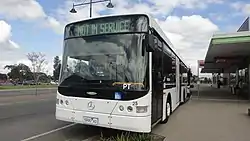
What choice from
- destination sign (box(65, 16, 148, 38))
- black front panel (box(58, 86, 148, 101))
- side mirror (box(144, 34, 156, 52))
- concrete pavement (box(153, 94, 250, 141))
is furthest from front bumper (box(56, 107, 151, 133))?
destination sign (box(65, 16, 148, 38))

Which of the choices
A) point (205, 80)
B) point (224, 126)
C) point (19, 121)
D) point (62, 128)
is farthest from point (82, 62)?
point (205, 80)

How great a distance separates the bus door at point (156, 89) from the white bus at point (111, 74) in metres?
0.03

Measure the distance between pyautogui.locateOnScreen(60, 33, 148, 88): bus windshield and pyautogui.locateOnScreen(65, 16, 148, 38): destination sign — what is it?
0.48 ft

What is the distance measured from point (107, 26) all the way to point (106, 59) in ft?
3.09

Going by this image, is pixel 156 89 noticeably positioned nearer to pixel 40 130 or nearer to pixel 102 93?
pixel 102 93

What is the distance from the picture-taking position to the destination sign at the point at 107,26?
7344 millimetres

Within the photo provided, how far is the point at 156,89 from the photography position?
26.5ft

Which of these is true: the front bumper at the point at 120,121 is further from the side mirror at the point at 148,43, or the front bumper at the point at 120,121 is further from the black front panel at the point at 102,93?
the side mirror at the point at 148,43

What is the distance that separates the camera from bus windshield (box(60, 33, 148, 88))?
23.4 feet

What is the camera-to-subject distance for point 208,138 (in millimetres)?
8180

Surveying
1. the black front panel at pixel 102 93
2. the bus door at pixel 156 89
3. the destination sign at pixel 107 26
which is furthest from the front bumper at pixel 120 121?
the destination sign at pixel 107 26

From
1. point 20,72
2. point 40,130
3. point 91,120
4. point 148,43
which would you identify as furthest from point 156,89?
point 20,72

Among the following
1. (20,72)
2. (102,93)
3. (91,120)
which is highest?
(20,72)

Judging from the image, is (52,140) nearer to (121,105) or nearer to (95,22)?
(121,105)
